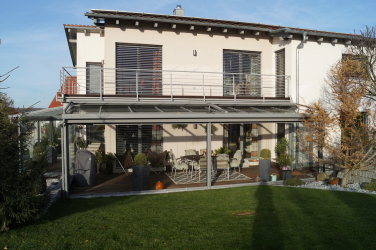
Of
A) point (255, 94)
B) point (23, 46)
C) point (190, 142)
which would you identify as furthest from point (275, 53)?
point (23, 46)

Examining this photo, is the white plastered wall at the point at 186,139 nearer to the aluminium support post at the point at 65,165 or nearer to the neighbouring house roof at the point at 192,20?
the neighbouring house roof at the point at 192,20

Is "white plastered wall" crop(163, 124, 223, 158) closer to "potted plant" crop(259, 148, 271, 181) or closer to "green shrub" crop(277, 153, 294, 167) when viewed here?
"green shrub" crop(277, 153, 294, 167)

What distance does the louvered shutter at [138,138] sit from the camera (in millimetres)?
12172

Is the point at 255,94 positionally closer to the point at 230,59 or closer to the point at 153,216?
the point at 230,59

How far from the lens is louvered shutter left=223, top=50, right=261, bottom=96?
12864 millimetres

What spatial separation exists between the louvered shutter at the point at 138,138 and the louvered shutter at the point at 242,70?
344 cm

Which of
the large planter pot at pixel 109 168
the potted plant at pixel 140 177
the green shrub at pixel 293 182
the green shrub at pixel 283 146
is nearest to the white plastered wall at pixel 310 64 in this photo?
the green shrub at pixel 283 146

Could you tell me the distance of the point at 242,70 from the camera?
13.1m

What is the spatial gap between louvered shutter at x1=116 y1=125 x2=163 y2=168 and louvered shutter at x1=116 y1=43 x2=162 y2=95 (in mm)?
1494

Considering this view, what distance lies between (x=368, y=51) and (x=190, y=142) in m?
7.47

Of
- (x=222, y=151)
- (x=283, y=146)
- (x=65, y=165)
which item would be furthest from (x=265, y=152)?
→ (x=65, y=165)

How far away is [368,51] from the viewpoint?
1071 centimetres

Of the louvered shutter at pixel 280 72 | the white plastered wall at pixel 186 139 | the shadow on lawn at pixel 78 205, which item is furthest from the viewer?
the louvered shutter at pixel 280 72

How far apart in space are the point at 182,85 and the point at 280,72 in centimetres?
436
